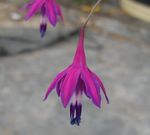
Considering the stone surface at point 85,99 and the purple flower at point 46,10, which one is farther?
the stone surface at point 85,99

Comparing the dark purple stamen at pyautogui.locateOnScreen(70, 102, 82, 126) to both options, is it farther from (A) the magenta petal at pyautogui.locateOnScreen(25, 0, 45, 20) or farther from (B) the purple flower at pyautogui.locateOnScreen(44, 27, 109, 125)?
(A) the magenta petal at pyautogui.locateOnScreen(25, 0, 45, 20)

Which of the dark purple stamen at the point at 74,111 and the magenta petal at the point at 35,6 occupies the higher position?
the magenta petal at the point at 35,6

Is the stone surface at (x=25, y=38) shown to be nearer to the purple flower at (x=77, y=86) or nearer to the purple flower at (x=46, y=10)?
the purple flower at (x=46, y=10)

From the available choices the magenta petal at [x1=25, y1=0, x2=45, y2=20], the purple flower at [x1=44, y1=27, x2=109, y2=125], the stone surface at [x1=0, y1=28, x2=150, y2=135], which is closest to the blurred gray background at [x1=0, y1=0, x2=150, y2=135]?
the stone surface at [x1=0, y1=28, x2=150, y2=135]

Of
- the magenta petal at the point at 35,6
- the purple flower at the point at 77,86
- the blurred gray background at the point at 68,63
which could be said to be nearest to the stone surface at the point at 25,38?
the blurred gray background at the point at 68,63

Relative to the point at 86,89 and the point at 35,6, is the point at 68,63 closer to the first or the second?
the point at 35,6

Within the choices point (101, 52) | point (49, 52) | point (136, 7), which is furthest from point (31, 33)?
point (136, 7)
